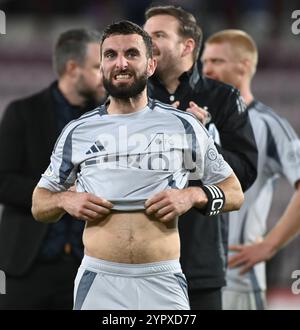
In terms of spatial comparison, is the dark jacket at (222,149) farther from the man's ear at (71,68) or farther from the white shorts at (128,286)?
the man's ear at (71,68)

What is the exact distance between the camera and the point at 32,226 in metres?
5.37

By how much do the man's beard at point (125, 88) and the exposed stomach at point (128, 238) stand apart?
464mm

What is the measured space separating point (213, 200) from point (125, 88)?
0.56m

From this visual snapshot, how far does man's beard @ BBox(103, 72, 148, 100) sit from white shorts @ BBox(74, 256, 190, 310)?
0.65 m

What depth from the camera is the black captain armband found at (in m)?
3.75

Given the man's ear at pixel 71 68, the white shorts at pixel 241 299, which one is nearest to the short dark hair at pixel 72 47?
the man's ear at pixel 71 68

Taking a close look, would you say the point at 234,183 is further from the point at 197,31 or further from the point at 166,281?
the point at 197,31

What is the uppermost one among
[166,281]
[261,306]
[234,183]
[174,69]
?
[174,69]

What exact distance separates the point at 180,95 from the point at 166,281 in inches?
45.9

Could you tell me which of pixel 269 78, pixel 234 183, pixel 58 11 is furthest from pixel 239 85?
pixel 58 11

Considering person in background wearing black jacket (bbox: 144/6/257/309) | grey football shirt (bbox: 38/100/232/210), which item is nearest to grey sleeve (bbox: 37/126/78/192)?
grey football shirt (bbox: 38/100/232/210)

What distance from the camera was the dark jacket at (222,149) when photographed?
4.55 m

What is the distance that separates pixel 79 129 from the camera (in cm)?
389

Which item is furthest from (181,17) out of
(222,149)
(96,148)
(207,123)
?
(96,148)
